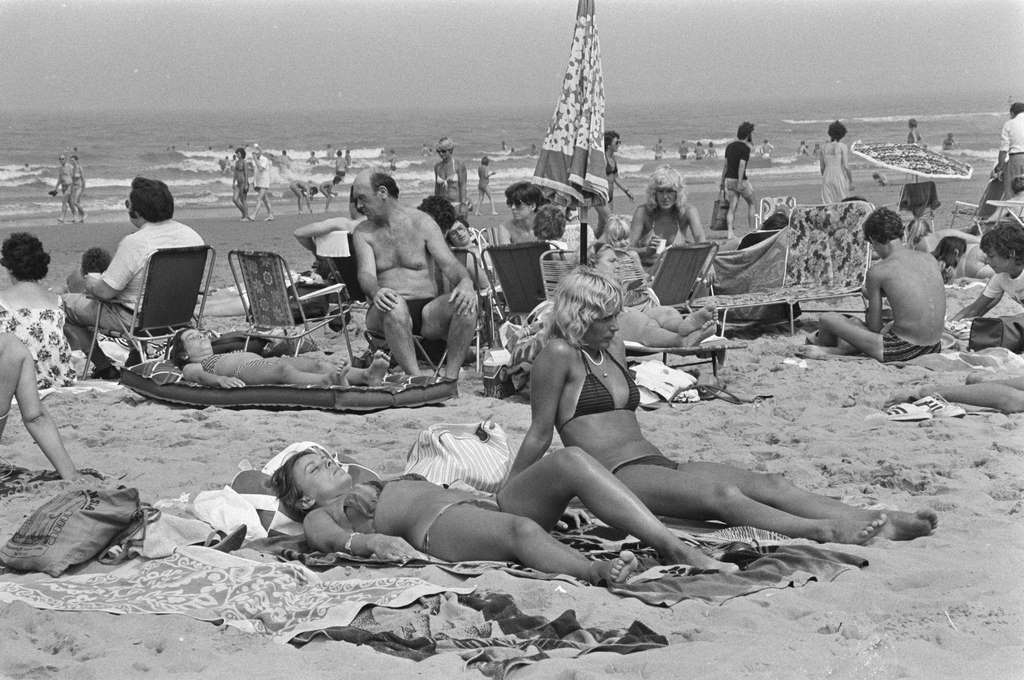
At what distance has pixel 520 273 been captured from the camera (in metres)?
7.39

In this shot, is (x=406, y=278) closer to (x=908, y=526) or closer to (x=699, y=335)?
(x=699, y=335)

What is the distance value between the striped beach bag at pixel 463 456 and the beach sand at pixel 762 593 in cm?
53

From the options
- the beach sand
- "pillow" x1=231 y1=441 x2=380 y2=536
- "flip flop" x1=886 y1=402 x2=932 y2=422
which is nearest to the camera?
the beach sand

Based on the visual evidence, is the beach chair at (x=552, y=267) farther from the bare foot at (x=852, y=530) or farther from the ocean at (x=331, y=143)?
the ocean at (x=331, y=143)

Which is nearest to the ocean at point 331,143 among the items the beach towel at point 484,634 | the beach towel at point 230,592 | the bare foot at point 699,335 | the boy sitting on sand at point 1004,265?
the bare foot at point 699,335

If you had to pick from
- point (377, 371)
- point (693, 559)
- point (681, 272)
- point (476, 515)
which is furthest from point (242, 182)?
point (693, 559)

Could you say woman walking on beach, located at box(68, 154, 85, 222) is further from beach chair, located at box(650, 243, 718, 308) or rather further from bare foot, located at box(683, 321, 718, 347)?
bare foot, located at box(683, 321, 718, 347)

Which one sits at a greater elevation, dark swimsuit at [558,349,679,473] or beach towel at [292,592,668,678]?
dark swimsuit at [558,349,679,473]

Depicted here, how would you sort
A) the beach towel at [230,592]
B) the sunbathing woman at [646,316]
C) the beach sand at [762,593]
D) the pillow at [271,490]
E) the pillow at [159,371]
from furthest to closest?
the sunbathing woman at [646,316]
the pillow at [159,371]
the pillow at [271,490]
the beach towel at [230,592]
the beach sand at [762,593]

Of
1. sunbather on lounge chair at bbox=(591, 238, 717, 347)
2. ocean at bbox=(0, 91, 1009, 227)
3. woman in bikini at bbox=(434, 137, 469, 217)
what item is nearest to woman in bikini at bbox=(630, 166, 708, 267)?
sunbather on lounge chair at bbox=(591, 238, 717, 347)

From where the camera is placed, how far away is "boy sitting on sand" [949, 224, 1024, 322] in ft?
24.0

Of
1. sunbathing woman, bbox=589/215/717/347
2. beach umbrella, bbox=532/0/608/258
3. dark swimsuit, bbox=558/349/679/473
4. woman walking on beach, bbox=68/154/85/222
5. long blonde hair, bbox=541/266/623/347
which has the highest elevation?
beach umbrella, bbox=532/0/608/258

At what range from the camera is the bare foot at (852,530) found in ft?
12.3

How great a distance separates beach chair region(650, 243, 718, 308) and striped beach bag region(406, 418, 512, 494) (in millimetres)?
3485
